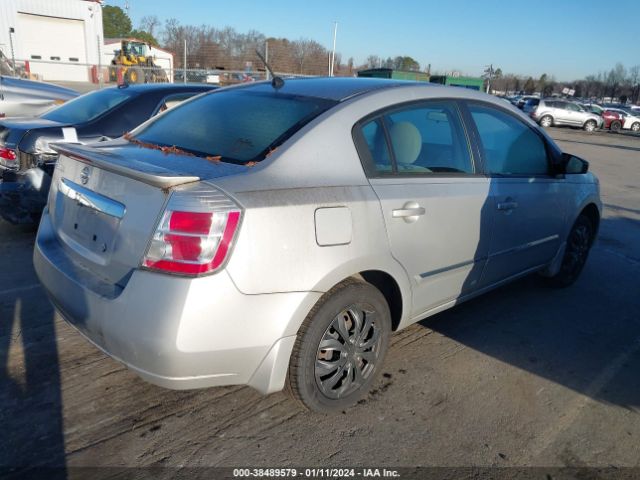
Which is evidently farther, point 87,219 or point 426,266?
point 426,266

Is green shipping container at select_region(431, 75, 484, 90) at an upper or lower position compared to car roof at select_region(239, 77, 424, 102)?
upper

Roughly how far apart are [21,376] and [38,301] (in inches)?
41.7

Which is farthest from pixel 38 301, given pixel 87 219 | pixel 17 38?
pixel 17 38

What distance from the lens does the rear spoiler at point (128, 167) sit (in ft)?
6.99

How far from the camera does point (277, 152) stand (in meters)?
2.45

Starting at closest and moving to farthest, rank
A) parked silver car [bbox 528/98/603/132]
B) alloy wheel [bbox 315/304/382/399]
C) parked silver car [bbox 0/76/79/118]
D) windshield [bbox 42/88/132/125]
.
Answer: alloy wheel [bbox 315/304/382/399]
windshield [bbox 42/88/132/125]
parked silver car [bbox 0/76/79/118]
parked silver car [bbox 528/98/603/132]

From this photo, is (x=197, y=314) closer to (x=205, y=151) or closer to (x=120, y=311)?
(x=120, y=311)

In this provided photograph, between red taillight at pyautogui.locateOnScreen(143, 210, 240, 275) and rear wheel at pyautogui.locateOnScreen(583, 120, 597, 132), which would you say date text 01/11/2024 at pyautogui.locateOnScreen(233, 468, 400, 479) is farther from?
rear wheel at pyautogui.locateOnScreen(583, 120, 597, 132)

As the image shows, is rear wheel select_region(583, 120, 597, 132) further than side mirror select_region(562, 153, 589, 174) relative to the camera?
Yes

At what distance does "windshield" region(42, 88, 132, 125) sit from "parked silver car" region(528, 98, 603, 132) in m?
28.3

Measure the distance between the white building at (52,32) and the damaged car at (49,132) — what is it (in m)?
34.7

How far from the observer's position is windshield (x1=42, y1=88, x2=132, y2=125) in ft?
17.9

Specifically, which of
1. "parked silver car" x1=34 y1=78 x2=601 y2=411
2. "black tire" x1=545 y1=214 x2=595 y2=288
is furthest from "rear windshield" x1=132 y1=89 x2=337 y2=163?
"black tire" x1=545 y1=214 x2=595 y2=288

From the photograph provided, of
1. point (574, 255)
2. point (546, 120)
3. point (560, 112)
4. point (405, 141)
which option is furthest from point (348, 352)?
point (560, 112)
